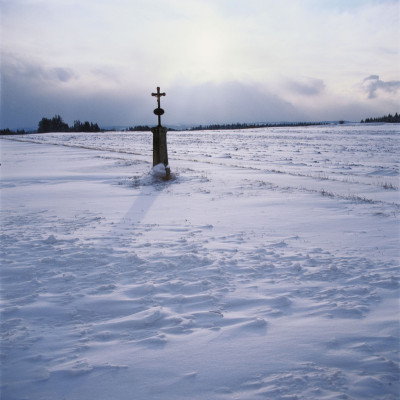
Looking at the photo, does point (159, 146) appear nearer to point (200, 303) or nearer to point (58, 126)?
point (200, 303)

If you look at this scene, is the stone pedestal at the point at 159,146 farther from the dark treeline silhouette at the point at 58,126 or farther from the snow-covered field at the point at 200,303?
the dark treeline silhouette at the point at 58,126

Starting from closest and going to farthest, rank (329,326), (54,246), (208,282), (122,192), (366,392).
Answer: (366,392) < (329,326) < (208,282) < (54,246) < (122,192)

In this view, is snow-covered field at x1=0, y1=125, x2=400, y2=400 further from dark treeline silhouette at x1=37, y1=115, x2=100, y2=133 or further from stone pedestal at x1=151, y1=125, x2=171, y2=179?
dark treeline silhouette at x1=37, y1=115, x2=100, y2=133

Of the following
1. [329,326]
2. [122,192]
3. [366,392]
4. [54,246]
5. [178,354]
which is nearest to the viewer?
[366,392]

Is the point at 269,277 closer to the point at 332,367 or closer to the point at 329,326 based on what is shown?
the point at 329,326

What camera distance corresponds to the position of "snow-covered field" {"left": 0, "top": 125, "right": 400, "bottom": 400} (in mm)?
2494

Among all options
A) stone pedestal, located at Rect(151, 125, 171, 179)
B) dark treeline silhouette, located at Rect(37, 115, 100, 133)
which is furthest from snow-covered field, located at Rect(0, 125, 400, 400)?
dark treeline silhouette, located at Rect(37, 115, 100, 133)

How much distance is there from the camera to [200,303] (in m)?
3.59

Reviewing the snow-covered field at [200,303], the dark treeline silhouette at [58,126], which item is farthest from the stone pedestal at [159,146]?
the dark treeline silhouette at [58,126]

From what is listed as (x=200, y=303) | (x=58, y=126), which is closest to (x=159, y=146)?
(x=200, y=303)

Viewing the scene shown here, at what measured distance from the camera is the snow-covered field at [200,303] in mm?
2494

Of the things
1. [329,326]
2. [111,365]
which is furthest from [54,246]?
[329,326]

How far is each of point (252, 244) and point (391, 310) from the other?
2.34m

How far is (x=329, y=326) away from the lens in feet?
10.2
